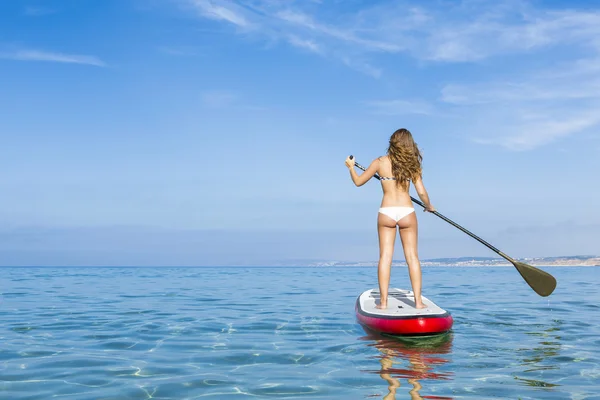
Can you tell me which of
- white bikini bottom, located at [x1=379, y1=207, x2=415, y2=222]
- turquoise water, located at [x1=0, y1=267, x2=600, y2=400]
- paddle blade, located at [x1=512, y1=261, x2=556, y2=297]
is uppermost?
white bikini bottom, located at [x1=379, y1=207, x2=415, y2=222]

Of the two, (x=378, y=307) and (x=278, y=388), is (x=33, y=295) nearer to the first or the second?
(x=378, y=307)

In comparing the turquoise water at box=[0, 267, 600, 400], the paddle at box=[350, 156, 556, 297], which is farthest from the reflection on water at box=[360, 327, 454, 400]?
the paddle at box=[350, 156, 556, 297]

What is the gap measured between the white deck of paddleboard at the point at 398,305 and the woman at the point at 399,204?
273 mm

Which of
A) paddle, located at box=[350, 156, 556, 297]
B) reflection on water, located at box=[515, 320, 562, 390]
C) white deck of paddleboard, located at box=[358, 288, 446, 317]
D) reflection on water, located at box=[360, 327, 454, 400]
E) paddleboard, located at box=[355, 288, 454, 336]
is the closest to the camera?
reflection on water, located at box=[360, 327, 454, 400]

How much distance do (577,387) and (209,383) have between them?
Result: 350 cm

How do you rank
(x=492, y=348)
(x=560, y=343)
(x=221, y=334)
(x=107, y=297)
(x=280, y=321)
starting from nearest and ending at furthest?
1. (x=492, y=348)
2. (x=560, y=343)
3. (x=221, y=334)
4. (x=280, y=321)
5. (x=107, y=297)

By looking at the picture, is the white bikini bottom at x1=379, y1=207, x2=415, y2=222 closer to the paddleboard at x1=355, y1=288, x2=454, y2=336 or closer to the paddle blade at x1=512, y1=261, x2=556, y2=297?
the paddleboard at x1=355, y1=288, x2=454, y2=336

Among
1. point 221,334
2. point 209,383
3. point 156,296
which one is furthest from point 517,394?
point 156,296

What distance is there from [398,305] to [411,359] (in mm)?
2584

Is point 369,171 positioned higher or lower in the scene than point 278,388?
higher

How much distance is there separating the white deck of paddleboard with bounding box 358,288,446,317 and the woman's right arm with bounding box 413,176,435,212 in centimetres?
154

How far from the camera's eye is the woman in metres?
8.36

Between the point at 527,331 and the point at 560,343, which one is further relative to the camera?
the point at 527,331

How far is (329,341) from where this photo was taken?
7844mm
